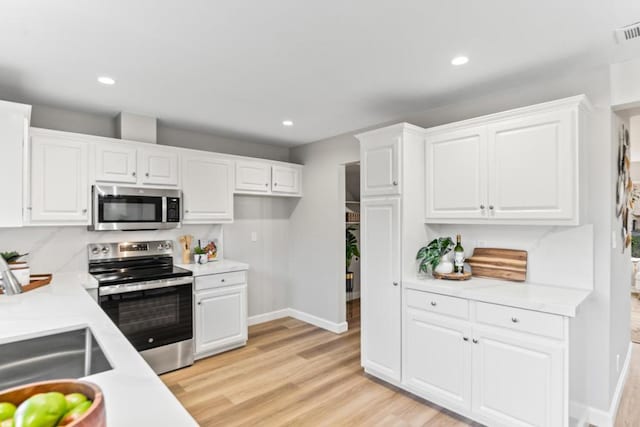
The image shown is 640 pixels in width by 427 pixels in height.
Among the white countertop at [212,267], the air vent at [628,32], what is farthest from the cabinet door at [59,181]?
the air vent at [628,32]

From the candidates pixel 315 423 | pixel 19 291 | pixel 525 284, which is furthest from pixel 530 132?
pixel 19 291

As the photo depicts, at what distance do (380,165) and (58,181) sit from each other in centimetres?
275

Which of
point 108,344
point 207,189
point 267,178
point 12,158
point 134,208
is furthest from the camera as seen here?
point 267,178

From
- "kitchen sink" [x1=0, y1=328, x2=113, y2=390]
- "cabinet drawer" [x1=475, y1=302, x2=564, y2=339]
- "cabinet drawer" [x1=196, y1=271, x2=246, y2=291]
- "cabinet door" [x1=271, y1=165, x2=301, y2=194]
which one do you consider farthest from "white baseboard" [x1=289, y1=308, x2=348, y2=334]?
"kitchen sink" [x1=0, y1=328, x2=113, y2=390]

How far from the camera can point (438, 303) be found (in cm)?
262

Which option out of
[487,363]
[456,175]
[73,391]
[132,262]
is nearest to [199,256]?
[132,262]

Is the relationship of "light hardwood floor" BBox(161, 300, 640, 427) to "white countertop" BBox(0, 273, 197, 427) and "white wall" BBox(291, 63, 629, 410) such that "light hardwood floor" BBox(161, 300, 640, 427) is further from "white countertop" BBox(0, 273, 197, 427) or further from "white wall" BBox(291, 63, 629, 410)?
"white countertop" BBox(0, 273, 197, 427)

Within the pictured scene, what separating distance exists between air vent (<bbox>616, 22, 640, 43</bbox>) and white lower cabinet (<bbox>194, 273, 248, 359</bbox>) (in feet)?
11.6

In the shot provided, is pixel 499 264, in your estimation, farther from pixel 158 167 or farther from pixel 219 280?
pixel 158 167

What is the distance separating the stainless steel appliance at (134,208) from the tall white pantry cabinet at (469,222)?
6.45 ft

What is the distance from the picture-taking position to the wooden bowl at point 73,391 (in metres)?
0.64

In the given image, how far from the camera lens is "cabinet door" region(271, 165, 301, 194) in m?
4.51

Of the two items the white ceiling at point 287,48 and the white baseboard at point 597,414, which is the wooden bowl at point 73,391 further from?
the white baseboard at point 597,414

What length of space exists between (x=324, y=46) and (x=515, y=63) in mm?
1311
